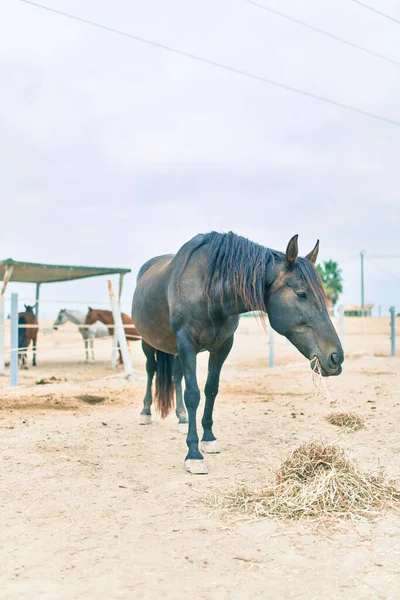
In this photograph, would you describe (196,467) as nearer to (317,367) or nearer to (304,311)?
(317,367)

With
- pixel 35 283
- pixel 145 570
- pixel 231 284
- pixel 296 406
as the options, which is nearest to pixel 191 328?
pixel 231 284

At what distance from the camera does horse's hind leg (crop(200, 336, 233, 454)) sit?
4691 millimetres

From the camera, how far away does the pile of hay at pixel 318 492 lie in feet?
10.2

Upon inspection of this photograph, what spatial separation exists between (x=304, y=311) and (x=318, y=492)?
1.30 metres

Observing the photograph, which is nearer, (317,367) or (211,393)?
(317,367)

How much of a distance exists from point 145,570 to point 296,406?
16.9 feet

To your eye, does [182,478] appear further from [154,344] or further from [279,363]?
[279,363]

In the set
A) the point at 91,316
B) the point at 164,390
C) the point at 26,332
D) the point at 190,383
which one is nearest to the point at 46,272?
the point at 26,332

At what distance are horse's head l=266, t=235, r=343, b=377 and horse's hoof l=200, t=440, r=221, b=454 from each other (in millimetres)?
1364

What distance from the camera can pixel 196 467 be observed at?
4020 mm

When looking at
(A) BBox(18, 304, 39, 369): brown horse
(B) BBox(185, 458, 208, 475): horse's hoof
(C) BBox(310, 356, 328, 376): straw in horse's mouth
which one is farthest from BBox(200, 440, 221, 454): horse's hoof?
(A) BBox(18, 304, 39, 369): brown horse

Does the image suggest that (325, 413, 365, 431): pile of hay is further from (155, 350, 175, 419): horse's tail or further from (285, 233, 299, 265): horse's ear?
(285, 233, 299, 265): horse's ear

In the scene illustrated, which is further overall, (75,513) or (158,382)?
(158,382)

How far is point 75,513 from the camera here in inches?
122
